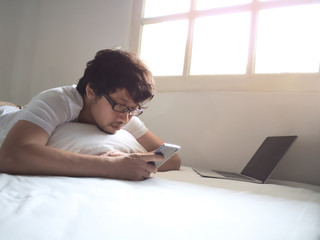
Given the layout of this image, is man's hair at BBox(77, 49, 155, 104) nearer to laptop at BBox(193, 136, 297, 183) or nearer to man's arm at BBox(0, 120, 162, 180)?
man's arm at BBox(0, 120, 162, 180)

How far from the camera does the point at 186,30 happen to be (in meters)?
2.03

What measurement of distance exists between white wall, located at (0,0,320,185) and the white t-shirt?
839 mm

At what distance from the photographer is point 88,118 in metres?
1.20

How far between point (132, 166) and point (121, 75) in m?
0.36

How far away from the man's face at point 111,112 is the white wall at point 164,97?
739 millimetres

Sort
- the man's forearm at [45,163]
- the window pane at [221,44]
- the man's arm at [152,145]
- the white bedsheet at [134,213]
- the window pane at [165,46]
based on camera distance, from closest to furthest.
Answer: the white bedsheet at [134,213] < the man's forearm at [45,163] < the man's arm at [152,145] < the window pane at [221,44] < the window pane at [165,46]

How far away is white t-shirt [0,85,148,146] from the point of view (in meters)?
0.91

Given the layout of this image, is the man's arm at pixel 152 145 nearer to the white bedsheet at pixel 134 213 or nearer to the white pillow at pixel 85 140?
the white pillow at pixel 85 140

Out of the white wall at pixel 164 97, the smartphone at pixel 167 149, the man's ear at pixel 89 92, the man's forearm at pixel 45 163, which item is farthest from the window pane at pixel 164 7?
the man's forearm at pixel 45 163

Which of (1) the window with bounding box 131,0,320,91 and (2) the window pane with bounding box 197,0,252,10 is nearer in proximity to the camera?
(1) the window with bounding box 131,0,320,91

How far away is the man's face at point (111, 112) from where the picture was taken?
1078 mm

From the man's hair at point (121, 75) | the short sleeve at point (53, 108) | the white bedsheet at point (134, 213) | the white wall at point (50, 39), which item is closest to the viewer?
the white bedsheet at point (134, 213)

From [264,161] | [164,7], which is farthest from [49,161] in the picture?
[164,7]

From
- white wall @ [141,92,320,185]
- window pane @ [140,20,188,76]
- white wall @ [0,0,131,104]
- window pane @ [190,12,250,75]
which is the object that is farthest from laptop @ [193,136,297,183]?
white wall @ [0,0,131,104]
